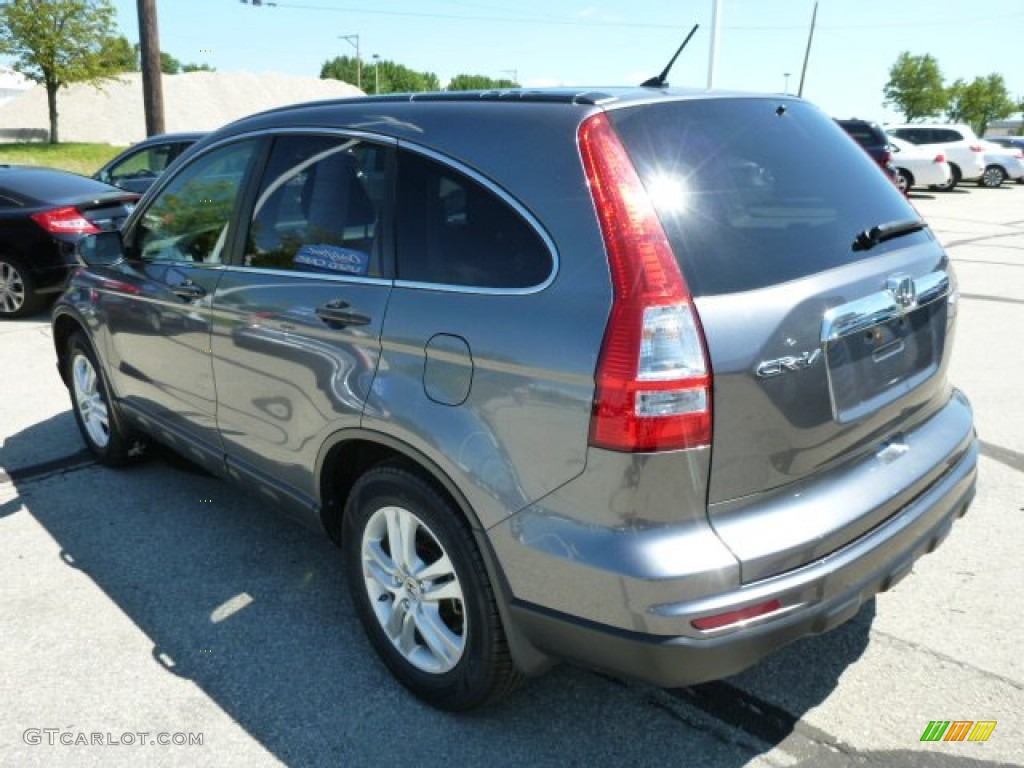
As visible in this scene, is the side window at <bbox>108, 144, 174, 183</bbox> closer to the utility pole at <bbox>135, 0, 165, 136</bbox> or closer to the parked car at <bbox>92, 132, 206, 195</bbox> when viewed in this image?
the parked car at <bbox>92, 132, 206, 195</bbox>

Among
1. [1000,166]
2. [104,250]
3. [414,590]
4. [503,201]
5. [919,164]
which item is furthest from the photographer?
→ [1000,166]

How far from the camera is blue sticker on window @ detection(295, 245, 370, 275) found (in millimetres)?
2588

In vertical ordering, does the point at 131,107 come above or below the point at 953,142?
above

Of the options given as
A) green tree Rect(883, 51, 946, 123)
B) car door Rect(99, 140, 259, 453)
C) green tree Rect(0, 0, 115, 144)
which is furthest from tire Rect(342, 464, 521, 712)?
green tree Rect(883, 51, 946, 123)

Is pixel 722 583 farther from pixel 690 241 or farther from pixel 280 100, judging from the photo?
pixel 280 100

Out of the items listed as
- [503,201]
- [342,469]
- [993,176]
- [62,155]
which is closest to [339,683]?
[342,469]

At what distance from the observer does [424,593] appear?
2.52 meters

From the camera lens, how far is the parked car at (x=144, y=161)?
35.9 ft

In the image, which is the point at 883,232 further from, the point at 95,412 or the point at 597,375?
the point at 95,412

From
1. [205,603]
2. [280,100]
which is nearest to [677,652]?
[205,603]

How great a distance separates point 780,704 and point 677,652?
851mm

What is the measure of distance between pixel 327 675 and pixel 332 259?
1.39 metres

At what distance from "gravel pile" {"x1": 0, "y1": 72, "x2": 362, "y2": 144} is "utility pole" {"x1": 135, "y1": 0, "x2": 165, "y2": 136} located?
39.9 metres

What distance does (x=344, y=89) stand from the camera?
69.9 meters
